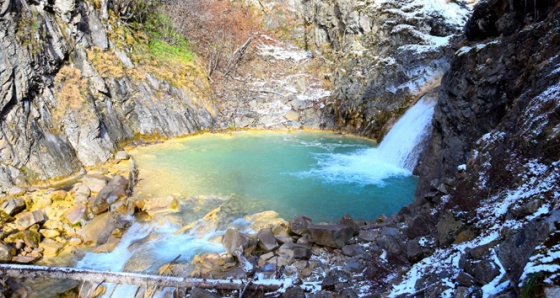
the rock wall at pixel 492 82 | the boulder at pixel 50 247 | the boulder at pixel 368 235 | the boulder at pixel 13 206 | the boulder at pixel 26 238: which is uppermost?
the rock wall at pixel 492 82

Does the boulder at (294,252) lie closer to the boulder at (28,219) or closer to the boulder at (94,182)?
the boulder at (28,219)

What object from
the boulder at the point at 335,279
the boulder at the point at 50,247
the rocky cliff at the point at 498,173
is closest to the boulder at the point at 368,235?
the rocky cliff at the point at 498,173

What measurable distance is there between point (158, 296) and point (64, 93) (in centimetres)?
1216

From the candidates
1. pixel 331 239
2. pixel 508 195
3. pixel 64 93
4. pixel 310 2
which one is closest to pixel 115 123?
pixel 64 93

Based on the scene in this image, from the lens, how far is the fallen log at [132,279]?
598 cm

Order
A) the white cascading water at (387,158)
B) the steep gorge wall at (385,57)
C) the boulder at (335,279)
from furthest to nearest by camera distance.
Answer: the steep gorge wall at (385,57)
the white cascading water at (387,158)
the boulder at (335,279)

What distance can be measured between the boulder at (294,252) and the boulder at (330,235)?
402 millimetres

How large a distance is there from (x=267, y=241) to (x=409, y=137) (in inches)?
414

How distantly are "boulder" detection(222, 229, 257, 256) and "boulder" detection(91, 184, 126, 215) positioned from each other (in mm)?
4815

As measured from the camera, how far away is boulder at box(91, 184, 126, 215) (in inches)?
398

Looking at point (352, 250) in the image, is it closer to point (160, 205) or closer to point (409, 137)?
point (160, 205)

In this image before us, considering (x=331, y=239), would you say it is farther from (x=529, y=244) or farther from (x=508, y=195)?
(x=529, y=244)

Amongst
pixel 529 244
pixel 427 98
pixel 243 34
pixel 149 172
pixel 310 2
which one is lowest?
pixel 149 172

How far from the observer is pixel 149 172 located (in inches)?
536
